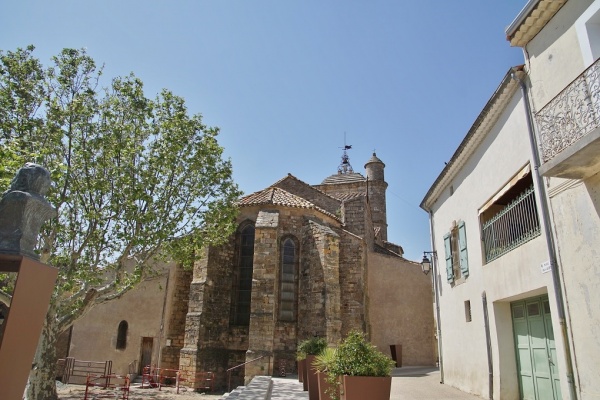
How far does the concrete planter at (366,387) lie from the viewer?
18.0 ft

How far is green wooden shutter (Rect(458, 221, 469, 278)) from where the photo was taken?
33.7 feet

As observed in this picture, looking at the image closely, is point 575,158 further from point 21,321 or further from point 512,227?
point 21,321

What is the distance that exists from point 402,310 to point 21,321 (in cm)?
1811

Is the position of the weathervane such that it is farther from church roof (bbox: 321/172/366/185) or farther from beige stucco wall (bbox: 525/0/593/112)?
beige stucco wall (bbox: 525/0/593/112)

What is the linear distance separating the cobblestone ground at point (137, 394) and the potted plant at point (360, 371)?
9721 mm

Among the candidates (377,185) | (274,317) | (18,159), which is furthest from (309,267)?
(377,185)

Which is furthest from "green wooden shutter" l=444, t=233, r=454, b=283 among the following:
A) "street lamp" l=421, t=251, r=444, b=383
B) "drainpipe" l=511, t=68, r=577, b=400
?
"drainpipe" l=511, t=68, r=577, b=400

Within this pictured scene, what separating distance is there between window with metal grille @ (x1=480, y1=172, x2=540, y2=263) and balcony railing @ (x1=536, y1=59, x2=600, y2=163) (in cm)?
128

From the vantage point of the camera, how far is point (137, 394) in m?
13.9

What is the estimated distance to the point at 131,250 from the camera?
1242 centimetres

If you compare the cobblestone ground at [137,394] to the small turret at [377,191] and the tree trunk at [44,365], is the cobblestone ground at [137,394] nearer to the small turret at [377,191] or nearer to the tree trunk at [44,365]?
the tree trunk at [44,365]

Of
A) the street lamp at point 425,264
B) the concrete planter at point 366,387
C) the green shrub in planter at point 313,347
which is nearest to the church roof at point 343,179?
the street lamp at point 425,264

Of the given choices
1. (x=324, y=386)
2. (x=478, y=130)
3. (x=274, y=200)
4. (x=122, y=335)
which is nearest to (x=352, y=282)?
(x=274, y=200)

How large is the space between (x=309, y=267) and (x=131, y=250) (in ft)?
24.7
